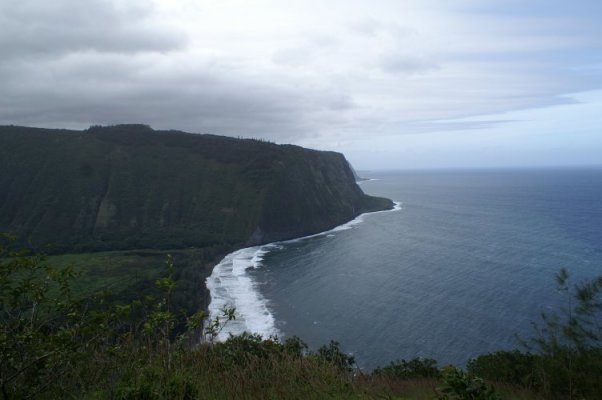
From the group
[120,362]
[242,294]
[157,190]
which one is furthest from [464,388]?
[157,190]

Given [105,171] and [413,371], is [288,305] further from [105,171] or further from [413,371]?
[105,171]

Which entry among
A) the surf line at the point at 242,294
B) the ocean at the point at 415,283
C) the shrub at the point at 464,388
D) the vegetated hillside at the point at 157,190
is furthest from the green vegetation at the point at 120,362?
the vegetated hillside at the point at 157,190

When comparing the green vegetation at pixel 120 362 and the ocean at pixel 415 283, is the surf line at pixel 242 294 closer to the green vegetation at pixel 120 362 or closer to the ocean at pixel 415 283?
the ocean at pixel 415 283

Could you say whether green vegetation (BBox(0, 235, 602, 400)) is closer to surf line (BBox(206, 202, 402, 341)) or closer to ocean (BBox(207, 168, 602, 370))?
surf line (BBox(206, 202, 402, 341))

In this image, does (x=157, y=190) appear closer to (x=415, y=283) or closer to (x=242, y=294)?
(x=242, y=294)

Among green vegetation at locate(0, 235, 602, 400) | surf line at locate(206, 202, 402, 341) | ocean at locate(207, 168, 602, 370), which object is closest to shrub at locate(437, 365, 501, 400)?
green vegetation at locate(0, 235, 602, 400)
